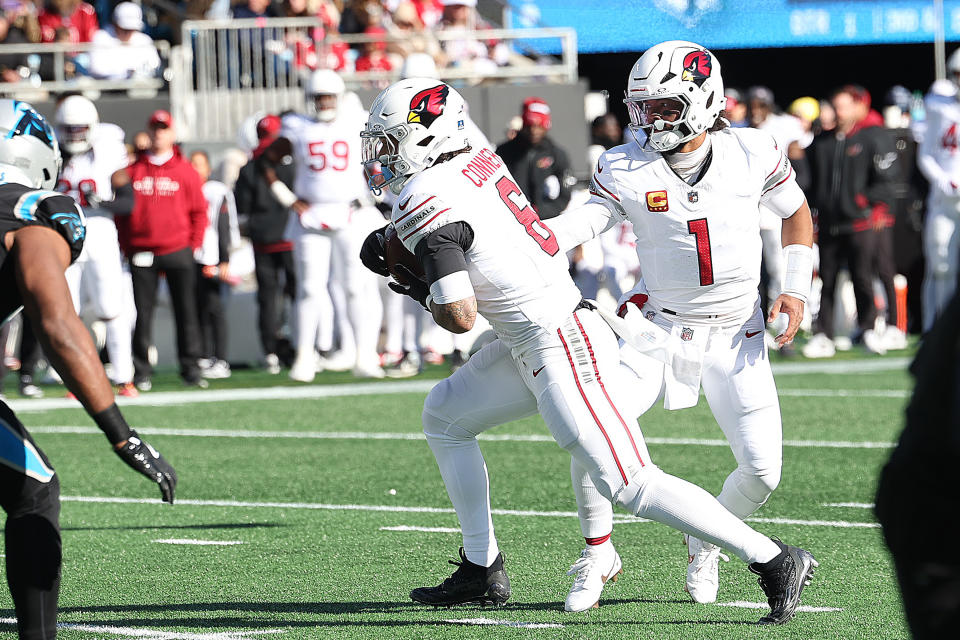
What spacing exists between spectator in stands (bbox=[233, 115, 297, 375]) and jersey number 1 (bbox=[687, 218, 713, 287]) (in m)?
7.57

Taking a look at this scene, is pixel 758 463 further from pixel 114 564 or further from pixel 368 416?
pixel 368 416

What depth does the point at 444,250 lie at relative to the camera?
416cm

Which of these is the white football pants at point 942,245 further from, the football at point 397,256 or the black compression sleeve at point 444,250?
the black compression sleeve at point 444,250

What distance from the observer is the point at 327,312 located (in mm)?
11703

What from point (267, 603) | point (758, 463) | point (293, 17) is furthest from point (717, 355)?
point (293, 17)

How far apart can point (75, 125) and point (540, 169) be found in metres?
3.45

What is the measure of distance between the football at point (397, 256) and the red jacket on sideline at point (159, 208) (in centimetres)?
675

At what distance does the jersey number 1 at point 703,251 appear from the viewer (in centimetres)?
475

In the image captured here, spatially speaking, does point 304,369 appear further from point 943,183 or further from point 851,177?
point 943,183

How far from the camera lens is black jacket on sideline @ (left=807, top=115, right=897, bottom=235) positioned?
39.8 feet

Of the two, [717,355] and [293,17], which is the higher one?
[293,17]

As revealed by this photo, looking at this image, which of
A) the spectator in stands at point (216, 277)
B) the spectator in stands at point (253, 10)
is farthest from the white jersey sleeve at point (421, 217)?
the spectator in stands at point (253, 10)

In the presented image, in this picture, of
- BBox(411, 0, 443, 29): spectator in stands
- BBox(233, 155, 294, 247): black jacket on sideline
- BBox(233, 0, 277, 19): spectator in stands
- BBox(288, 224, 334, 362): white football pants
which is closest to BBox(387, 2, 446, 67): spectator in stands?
BBox(411, 0, 443, 29): spectator in stands

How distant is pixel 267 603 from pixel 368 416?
4801 millimetres
